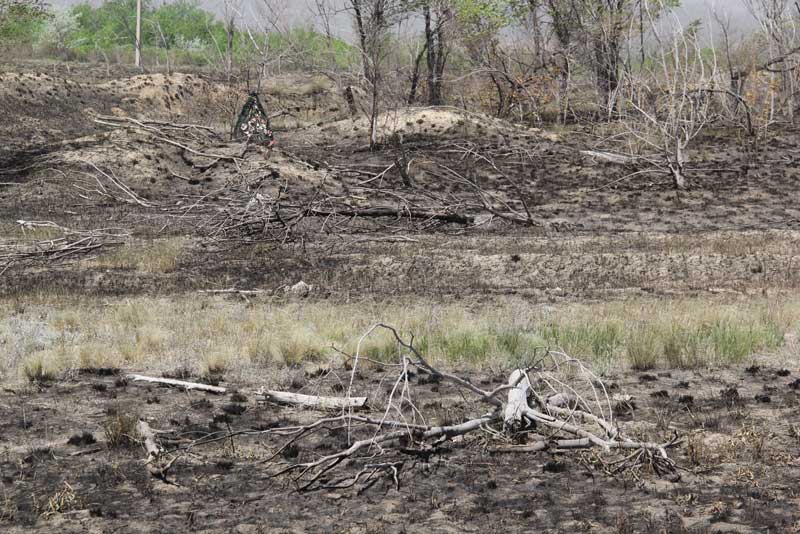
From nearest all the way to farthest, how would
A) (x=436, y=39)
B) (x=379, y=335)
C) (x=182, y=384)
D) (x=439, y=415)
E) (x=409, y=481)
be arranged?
(x=409, y=481) < (x=439, y=415) < (x=182, y=384) < (x=379, y=335) < (x=436, y=39)

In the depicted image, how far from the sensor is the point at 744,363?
410 inches

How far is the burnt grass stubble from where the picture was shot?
6.33 metres

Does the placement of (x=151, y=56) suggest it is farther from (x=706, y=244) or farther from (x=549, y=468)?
(x=549, y=468)

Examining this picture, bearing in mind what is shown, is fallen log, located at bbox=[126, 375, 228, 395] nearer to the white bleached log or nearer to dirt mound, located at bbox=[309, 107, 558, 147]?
the white bleached log

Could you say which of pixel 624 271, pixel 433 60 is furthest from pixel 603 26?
pixel 624 271

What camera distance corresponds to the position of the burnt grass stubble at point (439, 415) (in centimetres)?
633

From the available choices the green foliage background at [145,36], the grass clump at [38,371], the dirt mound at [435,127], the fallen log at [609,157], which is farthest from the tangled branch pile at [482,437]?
the green foliage background at [145,36]

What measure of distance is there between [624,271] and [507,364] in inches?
238

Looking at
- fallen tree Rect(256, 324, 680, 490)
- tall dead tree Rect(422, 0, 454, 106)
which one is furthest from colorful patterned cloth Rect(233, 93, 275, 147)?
fallen tree Rect(256, 324, 680, 490)

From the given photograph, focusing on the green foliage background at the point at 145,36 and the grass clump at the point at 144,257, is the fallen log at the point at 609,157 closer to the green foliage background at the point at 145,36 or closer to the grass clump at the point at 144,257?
the grass clump at the point at 144,257

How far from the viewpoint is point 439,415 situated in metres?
8.57

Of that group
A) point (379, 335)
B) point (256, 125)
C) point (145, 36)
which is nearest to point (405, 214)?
point (256, 125)

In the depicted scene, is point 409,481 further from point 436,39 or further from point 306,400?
point 436,39

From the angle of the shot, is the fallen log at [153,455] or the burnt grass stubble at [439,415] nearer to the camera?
the burnt grass stubble at [439,415]
